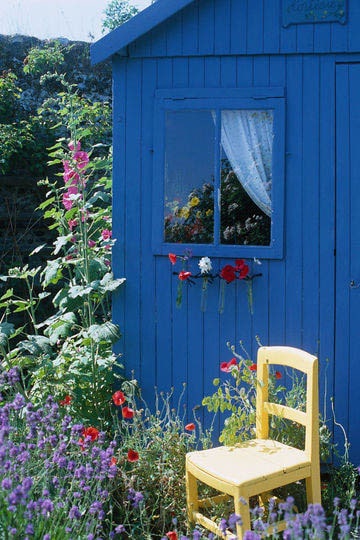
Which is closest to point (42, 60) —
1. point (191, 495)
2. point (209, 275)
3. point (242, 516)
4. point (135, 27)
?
point (135, 27)

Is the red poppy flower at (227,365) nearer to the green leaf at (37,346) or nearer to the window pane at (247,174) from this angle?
the window pane at (247,174)

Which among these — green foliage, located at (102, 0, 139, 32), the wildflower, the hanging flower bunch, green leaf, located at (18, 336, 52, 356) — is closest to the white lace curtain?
the wildflower

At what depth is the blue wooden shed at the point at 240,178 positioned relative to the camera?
5070mm

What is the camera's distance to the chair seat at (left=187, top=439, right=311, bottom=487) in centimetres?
399

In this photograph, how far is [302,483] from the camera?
15.6ft

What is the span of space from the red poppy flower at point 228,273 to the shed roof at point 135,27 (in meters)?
1.53

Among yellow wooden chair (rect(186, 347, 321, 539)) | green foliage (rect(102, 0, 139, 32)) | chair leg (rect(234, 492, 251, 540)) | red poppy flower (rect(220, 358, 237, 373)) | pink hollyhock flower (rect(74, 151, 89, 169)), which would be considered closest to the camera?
chair leg (rect(234, 492, 251, 540))

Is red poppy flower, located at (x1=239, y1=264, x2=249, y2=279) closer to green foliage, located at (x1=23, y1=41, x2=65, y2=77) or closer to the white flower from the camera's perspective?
the white flower

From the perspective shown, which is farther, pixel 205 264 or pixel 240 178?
pixel 240 178

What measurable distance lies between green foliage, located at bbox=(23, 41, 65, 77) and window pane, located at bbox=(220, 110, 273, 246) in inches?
188

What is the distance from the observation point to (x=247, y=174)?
16.9 feet

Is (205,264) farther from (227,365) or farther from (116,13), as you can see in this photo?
(116,13)

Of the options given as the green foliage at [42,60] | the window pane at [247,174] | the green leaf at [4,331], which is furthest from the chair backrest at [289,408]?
the green foliage at [42,60]

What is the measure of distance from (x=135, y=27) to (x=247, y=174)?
3.78ft
